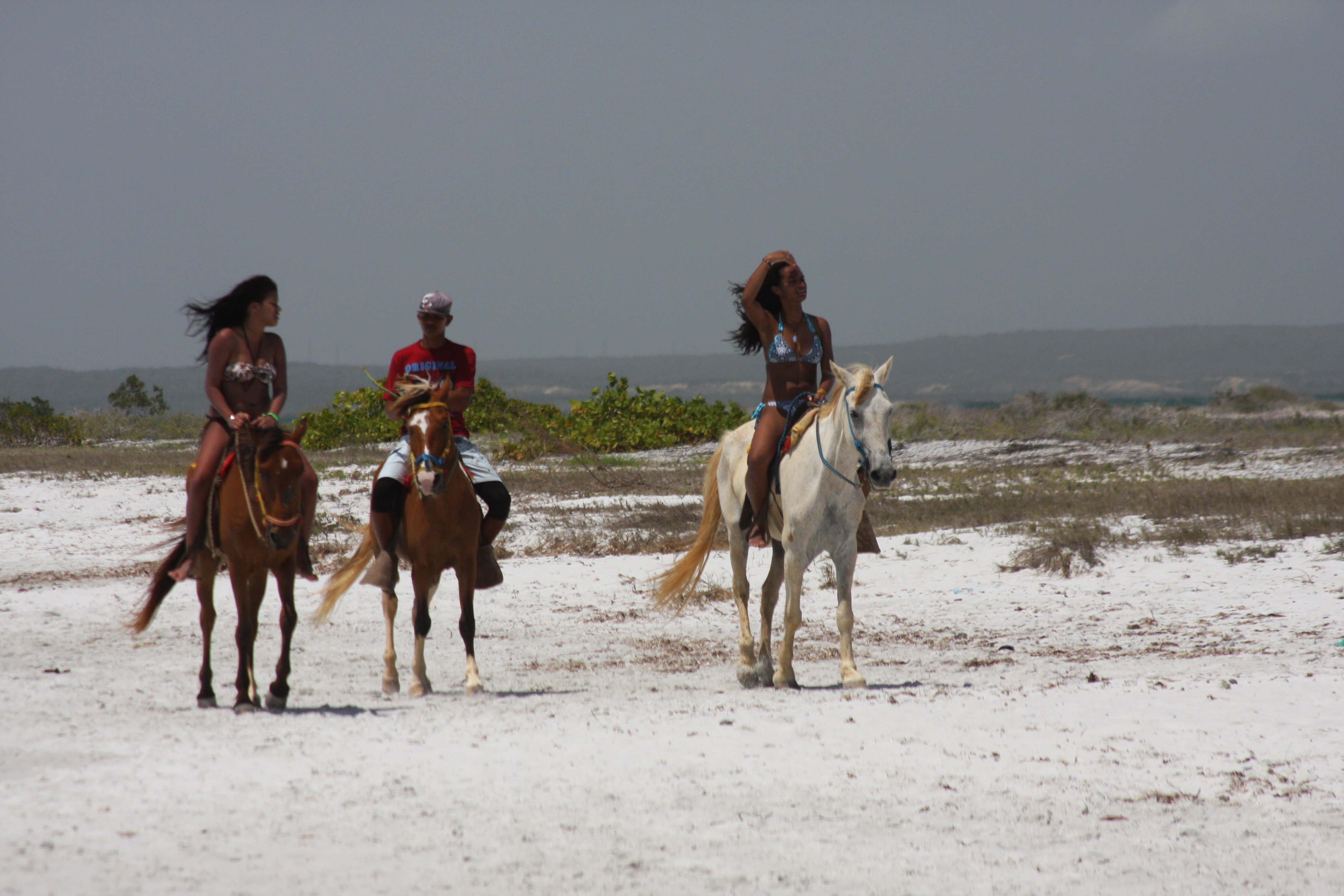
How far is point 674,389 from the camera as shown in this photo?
534ft

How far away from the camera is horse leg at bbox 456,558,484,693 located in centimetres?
671

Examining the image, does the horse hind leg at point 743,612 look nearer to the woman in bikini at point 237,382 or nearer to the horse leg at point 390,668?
the horse leg at point 390,668

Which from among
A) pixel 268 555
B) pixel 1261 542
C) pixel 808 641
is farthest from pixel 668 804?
pixel 1261 542

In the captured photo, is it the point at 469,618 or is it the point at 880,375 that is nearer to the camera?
the point at 880,375

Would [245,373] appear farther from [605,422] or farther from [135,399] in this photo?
[135,399]

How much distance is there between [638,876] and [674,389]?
522 feet

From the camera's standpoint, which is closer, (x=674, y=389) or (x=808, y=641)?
(x=808, y=641)

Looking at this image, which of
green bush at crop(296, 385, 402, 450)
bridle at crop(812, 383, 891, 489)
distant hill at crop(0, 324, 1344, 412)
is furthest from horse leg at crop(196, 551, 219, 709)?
distant hill at crop(0, 324, 1344, 412)

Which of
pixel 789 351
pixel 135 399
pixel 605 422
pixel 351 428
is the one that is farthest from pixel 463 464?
pixel 135 399

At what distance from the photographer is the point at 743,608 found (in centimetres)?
746

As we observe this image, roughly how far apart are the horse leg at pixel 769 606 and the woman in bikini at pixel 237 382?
2828 mm

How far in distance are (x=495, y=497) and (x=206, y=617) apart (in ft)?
5.79

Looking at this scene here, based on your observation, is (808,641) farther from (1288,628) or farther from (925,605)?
(1288,628)

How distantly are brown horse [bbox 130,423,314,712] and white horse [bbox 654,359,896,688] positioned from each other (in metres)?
2.84
